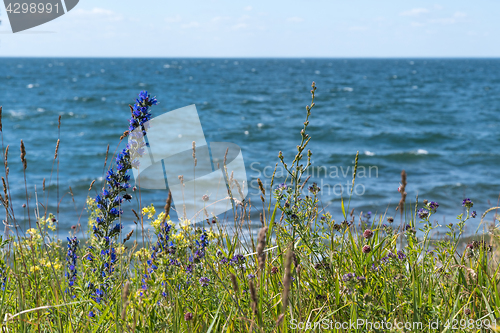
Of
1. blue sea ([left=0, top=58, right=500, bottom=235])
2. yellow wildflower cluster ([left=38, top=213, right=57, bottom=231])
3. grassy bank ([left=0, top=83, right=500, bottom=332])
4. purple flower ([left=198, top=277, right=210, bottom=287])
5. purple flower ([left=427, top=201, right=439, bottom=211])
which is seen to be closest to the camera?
grassy bank ([left=0, top=83, right=500, bottom=332])

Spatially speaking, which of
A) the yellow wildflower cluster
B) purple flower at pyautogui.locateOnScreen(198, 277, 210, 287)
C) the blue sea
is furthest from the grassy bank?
the blue sea

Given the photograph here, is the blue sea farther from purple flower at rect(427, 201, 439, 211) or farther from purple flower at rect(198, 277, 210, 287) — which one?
purple flower at rect(198, 277, 210, 287)

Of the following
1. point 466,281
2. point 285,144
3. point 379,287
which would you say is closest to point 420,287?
point 379,287

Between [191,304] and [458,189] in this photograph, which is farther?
[458,189]

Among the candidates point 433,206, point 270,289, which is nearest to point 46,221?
point 270,289

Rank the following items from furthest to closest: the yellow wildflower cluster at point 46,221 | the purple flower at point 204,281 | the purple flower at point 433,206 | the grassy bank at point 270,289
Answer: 1. the yellow wildflower cluster at point 46,221
2. the purple flower at point 433,206
3. the purple flower at point 204,281
4. the grassy bank at point 270,289

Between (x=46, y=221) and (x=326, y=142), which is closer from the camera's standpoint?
(x=46, y=221)

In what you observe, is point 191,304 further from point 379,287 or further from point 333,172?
point 333,172

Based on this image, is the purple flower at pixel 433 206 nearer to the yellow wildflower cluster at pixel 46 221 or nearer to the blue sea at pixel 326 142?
the blue sea at pixel 326 142

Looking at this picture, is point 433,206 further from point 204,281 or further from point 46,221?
point 46,221

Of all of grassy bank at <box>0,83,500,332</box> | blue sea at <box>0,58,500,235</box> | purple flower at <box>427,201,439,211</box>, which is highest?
purple flower at <box>427,201,439,211</box>

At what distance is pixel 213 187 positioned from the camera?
10141 mm

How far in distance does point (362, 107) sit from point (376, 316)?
29.6 metres

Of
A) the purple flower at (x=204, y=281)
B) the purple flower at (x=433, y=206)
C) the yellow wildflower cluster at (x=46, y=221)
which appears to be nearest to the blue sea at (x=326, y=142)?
the yellow wildflower cluster at (x=46, y=221)
